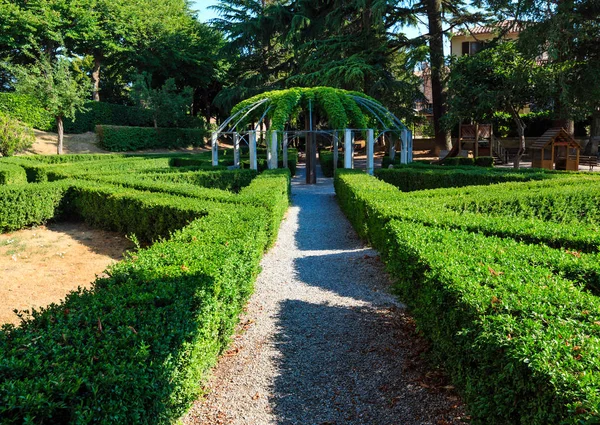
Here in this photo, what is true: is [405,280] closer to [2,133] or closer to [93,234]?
[93,234]

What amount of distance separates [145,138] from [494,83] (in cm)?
2345

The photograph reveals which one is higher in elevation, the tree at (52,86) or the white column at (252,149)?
the tree at (52,86)

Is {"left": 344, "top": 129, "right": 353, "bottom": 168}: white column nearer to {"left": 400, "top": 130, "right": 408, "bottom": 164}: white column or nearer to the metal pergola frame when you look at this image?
the metal pergola frame

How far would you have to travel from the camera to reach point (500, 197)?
7.22 metres

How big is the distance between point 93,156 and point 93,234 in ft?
46.2

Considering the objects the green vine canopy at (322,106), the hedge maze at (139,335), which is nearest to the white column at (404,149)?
the green vine canopy at (322,106)

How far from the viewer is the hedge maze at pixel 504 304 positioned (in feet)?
6.61

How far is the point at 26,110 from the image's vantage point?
1080 inches

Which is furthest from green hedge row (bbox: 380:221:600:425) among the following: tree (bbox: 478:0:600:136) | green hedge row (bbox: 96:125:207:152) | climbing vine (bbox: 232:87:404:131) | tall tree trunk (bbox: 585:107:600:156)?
green hedge row (bbox: 96:125:207:152)

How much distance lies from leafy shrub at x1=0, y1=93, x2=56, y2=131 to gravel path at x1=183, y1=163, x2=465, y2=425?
84.0 ft

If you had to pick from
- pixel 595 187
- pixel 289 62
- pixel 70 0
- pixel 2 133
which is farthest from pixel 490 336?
pixel 70 0

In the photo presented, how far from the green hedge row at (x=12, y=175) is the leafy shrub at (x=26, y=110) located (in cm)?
1294

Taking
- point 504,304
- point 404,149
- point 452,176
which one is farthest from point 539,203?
point 404,149

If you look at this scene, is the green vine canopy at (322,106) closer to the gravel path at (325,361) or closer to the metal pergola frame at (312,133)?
the metal pergola frame at (312,133)
